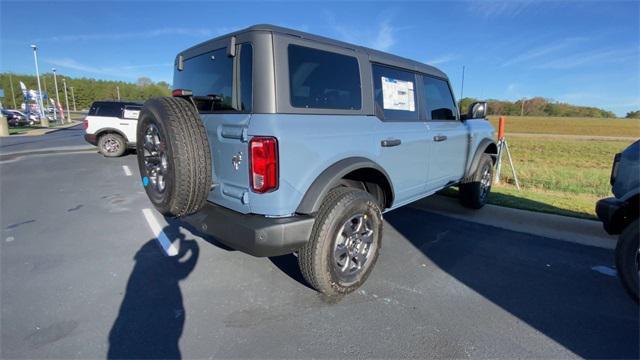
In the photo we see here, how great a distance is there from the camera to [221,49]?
8.52ft

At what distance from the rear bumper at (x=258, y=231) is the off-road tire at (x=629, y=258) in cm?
252

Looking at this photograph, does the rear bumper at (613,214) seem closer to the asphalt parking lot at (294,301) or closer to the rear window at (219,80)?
the asphalt parking lot at (294,301)

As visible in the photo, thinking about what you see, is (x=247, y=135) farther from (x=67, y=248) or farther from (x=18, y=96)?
(x=18, y=96)

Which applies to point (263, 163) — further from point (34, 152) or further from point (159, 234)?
point (34, 152)

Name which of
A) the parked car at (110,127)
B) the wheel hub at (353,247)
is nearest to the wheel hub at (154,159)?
the wheel hub at (353,247)

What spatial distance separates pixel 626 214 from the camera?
2836 millimetres

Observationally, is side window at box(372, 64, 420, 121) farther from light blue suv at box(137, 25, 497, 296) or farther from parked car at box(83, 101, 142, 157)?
parked car at box(83, 101, 142, 157)

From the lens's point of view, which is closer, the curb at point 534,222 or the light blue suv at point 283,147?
the light blue suv at point 283,147

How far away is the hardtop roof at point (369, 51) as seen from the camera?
2.33 meters

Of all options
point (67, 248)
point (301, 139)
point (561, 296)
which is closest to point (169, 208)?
point (301, 139)

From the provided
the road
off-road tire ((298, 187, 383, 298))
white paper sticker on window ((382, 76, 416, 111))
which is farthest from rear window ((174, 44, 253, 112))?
the road

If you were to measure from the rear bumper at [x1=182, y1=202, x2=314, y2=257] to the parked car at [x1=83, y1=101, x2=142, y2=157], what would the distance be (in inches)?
391

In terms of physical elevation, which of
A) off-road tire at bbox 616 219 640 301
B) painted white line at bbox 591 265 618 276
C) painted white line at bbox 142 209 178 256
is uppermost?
off-road tire at bbox 616 219 640 301

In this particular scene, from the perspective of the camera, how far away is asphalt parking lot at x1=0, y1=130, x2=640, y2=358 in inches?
85.4
